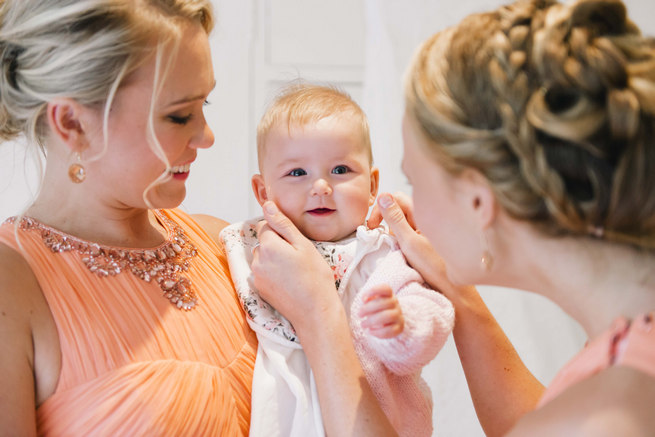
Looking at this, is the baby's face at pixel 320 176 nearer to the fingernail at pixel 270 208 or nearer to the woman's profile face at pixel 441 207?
the fingernail at pixel 270 208

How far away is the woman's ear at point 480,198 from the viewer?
104cm

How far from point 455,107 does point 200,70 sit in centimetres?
57

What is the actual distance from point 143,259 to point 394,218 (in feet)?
1.82

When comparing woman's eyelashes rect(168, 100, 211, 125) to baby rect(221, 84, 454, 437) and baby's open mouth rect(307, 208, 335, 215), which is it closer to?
baby rect(221, 84, 454, 437)

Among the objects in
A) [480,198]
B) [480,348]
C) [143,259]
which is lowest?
[480,348]

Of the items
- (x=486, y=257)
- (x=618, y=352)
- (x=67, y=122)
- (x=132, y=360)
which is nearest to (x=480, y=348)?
(x=486, y=257)

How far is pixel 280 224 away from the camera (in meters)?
1.56

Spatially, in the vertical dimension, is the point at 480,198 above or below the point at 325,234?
above

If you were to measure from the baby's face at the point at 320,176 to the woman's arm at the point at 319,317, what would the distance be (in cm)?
7

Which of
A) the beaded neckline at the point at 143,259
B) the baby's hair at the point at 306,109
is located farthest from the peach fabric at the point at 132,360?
the baby's hair at the point at 306,109

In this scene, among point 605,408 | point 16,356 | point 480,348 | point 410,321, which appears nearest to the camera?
point 605,408

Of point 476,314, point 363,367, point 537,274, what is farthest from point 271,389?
point 537,274

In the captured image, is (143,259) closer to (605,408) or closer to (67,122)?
(67,122)

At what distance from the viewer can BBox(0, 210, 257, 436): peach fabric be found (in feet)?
3.93
